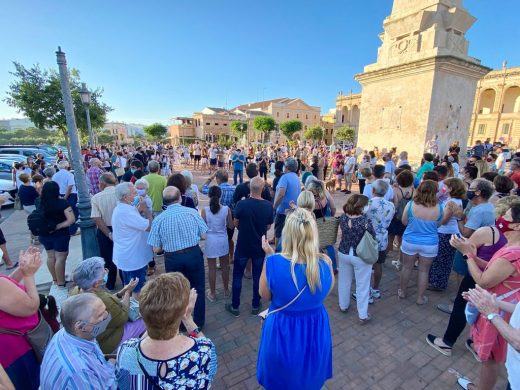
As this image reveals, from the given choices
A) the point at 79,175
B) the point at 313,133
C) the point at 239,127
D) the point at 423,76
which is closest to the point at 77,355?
the point at 79,175

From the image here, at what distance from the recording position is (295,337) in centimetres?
193

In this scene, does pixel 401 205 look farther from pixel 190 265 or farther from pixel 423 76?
pixel 423 76

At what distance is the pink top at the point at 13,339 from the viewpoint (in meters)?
1.85

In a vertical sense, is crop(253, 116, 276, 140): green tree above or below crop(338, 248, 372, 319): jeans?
above

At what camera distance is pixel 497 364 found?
2.21 meters

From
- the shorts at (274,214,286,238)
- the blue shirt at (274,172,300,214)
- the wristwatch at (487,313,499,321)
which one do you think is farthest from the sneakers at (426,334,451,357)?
the blue shirt at (274,172,300,214)

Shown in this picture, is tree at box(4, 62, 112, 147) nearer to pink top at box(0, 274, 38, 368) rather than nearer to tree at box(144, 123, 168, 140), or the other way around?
pink top at box(0, 274, 38, 368)

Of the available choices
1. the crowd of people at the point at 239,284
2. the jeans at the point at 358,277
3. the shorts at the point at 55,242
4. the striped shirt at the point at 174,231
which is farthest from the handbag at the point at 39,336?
the jeans at the point at 358,277

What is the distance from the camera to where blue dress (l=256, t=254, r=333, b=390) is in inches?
73.9

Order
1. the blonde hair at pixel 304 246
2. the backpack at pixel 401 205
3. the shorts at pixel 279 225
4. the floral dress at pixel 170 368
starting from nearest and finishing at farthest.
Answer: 1. the floral dress at pixel 170 368
2. the blonde hair at pixel 304 246
3. the backpack at pixel 401 205
4. the shorts at pixel 279 225

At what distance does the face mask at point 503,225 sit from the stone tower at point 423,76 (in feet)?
31.9

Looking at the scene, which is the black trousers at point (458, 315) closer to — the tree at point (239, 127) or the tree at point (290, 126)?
the tree at point (290, 126)

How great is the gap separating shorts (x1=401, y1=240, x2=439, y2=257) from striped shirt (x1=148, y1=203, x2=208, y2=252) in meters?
2.90

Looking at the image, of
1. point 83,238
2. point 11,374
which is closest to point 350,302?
point 11,374
